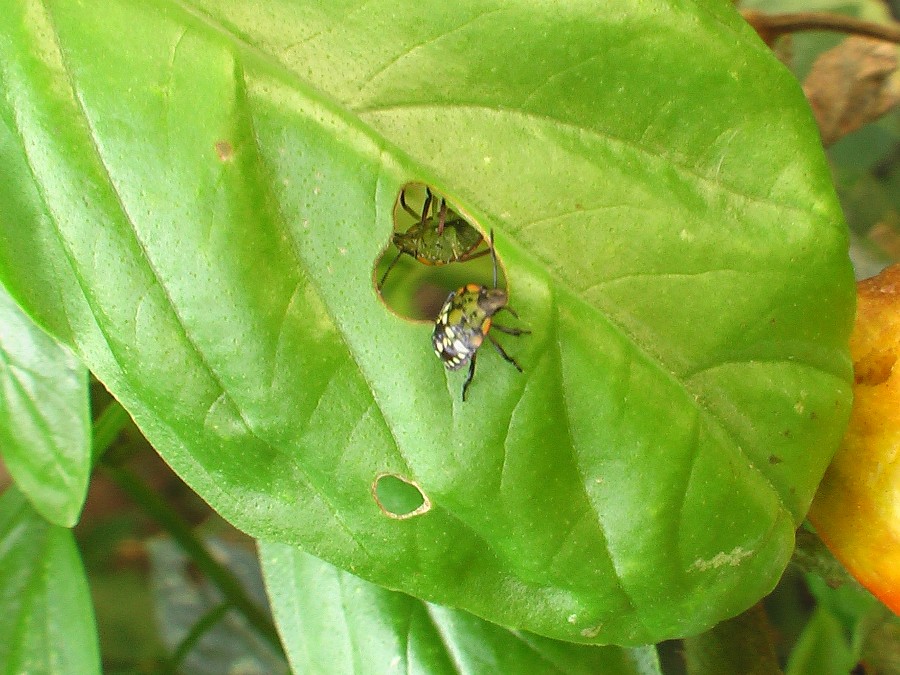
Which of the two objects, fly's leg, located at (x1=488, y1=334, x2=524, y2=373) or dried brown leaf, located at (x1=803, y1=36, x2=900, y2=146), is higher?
fly's leg, located at (x1=488, y1=334, x2=524, y2=373)

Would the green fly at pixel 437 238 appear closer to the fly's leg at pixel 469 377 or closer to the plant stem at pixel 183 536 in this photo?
the fly's leg at pixel 469 377

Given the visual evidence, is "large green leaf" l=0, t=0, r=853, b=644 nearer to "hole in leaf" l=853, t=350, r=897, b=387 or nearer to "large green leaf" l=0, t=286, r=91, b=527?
"hole in leaf" l=853, t=350, r=897, b=387

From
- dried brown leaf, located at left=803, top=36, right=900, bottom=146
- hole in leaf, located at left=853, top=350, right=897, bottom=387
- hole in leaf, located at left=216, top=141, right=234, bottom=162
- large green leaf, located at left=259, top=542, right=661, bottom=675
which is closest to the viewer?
hole in leaf, located at left=216, top=141, right=234, bottom=162

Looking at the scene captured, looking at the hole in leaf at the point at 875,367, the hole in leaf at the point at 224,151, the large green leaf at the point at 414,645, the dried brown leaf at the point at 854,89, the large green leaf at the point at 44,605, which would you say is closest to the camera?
the hole in leaf at the point at 224,151

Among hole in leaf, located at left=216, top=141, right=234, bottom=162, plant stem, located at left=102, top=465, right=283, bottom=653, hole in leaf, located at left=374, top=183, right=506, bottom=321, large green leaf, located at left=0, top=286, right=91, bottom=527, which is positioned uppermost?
hole in leaf, located at left=216, top=141, right=234, bottom=162

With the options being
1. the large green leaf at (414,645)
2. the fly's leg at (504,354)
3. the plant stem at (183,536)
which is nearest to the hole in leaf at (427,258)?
the fly's leg at (504,354)

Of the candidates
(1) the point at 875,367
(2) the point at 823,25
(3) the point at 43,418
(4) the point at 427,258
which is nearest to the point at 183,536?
(3) the point at 43,418

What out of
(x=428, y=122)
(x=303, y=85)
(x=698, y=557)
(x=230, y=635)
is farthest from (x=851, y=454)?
(x=230, y=635)

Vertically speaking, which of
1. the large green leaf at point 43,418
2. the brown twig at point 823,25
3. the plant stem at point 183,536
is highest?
the brown twig at point 823,25

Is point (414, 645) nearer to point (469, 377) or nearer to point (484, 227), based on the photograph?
point (469, 377)

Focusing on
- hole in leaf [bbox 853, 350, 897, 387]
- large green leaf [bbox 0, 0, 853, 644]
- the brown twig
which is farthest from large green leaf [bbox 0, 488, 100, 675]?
the brown twig
